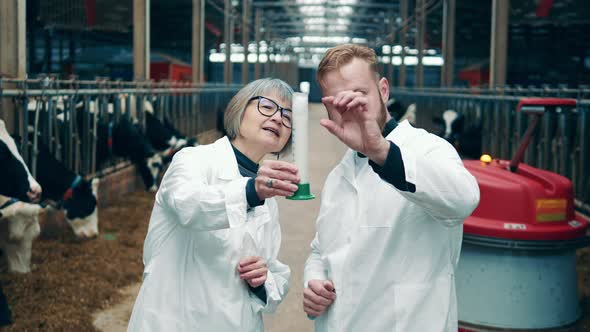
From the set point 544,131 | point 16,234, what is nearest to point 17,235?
point 16,234

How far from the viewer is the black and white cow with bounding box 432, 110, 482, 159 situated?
9742mm

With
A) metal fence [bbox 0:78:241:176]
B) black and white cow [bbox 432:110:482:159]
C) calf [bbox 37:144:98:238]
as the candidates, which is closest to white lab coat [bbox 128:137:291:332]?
metal fence [bbox 0:78:241:176]

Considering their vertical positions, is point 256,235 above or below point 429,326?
above

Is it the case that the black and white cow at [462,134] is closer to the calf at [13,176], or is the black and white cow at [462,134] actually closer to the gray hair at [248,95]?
the calf at [13,176]

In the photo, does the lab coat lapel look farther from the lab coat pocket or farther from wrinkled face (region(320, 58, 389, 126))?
the lab coat pocket

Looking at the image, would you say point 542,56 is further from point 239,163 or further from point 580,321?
point 239,163

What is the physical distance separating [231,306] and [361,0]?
2983 centimetres

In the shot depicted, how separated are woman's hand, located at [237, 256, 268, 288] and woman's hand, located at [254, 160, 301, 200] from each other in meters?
0.38

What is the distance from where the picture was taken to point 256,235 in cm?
210

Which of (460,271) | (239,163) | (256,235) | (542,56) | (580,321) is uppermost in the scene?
(542,56)

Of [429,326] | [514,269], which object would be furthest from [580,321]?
[429,326]

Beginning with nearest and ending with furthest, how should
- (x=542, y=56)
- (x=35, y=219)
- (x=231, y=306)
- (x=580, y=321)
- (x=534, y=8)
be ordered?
(x=231, y=306) < (x=580, y=321) < (x=35, y=219) < (x=534, y=8) < (x=542, y=56)

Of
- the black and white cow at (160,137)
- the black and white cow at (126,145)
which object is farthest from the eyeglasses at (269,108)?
the black and white cow at (160,137)

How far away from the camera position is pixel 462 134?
10.1 meters
